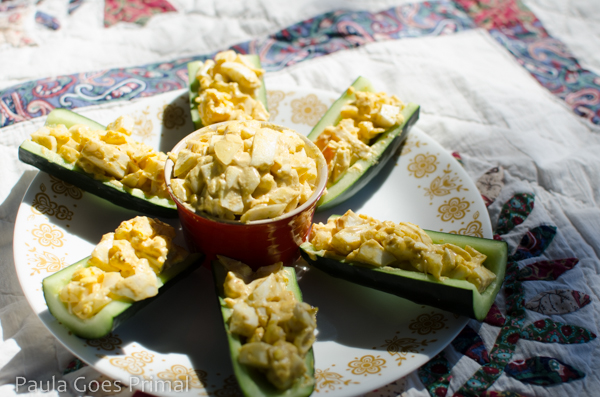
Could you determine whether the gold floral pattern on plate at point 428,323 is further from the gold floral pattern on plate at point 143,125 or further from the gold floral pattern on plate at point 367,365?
the gold floral pattern on plate at point 143,125

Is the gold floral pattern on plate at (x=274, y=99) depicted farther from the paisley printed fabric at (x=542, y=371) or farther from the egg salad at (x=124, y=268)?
the paisley printed fabric at (x=542, y=371)

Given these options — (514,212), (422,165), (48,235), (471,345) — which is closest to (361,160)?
(422,165)

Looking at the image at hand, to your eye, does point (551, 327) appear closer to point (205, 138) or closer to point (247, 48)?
point (205, 138)

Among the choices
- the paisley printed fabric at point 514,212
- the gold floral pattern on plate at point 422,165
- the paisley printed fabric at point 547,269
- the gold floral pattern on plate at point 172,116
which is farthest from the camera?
the gold floral pattern on plate at point 172,116

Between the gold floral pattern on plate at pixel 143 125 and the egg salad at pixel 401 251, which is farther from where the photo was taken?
the gold floral pattern on plate at pixel 143 125

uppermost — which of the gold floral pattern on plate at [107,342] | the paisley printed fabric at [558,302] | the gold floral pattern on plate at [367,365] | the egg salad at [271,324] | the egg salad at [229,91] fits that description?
the egg salad at [229,91]

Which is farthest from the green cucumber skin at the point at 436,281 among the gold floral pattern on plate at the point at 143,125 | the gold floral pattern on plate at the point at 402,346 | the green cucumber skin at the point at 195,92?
the gold floral pattern on plate at the point at 143,125

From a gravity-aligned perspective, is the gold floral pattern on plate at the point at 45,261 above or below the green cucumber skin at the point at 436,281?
below

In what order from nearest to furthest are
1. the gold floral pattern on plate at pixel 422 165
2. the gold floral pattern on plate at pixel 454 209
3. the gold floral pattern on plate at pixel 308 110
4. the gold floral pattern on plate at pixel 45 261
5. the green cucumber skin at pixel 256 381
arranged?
the green cucumber skin at pixel 256 381 < the gold floral pattern on plate at pixel 45 261 < the gold floral pattern on plate at pixel 454 209 < the gold floral pattern on plate at pixel 422 165 < the gold floral pattern on plate at pixel 308 110
